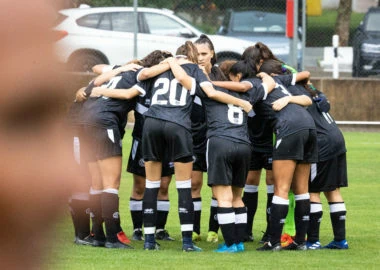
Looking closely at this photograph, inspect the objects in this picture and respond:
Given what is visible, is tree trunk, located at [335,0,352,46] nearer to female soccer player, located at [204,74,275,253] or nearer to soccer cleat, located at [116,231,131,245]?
soccer cleat, located at [116,231,131,245]

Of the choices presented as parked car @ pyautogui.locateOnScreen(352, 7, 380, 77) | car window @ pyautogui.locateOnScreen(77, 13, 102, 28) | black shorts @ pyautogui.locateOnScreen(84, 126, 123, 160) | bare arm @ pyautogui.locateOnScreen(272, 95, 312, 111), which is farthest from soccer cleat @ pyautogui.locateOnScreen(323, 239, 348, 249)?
parked car @ pyautogui.locateOnScreen(352, 7, 380, 77)

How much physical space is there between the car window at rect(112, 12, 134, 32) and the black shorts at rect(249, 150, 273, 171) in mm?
12748

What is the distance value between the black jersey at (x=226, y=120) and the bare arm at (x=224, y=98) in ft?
0.17

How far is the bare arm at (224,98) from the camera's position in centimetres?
805

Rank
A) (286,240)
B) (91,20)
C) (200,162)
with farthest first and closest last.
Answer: (91,20) < (200,162) < (286,240)

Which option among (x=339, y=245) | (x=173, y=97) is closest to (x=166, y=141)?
(x=173, y=97)

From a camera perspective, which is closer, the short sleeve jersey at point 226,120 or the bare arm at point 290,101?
the short sleeve jersey at point 226,120

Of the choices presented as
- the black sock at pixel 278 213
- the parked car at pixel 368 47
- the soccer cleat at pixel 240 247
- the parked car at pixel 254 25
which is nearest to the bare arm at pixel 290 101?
the black sock at pixel 278 213

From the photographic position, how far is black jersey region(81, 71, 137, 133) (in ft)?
27.2

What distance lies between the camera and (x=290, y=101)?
8391 mm

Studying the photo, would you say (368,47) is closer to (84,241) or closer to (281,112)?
(281,112)

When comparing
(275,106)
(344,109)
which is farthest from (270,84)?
(344,109)

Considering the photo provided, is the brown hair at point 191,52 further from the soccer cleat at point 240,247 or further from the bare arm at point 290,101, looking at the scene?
the soccer cleat at point 240,247

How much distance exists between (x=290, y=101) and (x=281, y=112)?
15 cm
